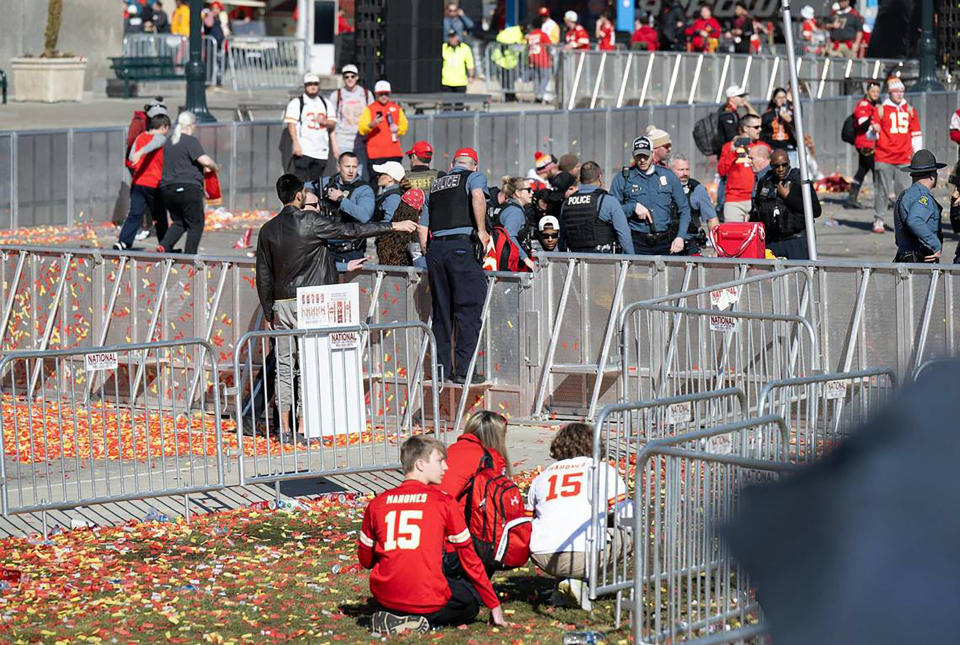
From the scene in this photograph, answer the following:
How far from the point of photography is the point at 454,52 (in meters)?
30.7

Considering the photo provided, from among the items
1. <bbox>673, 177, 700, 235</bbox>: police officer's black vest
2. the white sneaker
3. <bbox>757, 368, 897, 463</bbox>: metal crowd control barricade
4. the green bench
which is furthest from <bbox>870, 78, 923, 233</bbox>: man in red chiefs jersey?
the green bench

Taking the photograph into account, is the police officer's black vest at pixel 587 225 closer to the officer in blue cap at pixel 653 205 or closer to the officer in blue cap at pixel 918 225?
the officer in blue cap at pixel 653 205

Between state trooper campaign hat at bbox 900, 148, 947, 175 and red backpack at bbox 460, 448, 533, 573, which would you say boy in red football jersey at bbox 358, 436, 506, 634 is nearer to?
red backpack at bbox 460, 448, 533, 573

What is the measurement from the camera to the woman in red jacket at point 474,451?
312 inches

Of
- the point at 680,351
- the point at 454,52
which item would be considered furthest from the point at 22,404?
the point at 454,52

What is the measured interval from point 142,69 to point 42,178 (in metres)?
18.5

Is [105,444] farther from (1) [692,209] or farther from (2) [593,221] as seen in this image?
(1) [692,209]

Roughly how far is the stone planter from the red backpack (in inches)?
1173

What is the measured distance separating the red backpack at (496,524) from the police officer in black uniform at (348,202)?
17.7ft

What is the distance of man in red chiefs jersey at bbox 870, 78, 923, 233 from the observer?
68.1ft

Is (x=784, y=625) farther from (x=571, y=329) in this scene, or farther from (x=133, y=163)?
(x=133, y=163)

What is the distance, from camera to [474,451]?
8055 mm

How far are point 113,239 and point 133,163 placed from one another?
2.73 m

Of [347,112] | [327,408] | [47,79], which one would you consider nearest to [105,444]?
[327,408]
